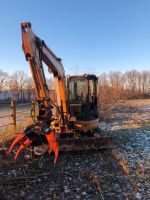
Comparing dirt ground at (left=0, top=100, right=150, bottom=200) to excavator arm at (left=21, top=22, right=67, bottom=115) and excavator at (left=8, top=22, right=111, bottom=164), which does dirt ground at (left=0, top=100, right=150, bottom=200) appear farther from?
excavator arm at (left=21, top=22, right=67, bottom=115)

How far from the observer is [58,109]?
781 cm

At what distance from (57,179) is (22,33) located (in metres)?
3.38

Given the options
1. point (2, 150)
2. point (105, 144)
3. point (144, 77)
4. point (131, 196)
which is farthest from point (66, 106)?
point (144, 77)

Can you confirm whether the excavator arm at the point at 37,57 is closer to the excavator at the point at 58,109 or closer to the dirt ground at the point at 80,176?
the excavator at the point at 58,109

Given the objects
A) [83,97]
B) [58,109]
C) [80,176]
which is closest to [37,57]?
[58,109]


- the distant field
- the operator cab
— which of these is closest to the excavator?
the operator cab

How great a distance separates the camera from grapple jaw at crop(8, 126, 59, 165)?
5070 mm

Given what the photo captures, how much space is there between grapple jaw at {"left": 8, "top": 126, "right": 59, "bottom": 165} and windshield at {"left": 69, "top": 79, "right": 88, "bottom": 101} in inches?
113

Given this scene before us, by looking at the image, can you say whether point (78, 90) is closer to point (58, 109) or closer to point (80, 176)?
point (58, 109)

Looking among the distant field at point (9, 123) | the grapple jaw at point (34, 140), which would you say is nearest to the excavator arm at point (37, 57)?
the grapple jaw at point (34, 140)

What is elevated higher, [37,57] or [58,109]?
[37,57]

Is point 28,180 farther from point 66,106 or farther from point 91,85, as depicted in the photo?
point 91,85

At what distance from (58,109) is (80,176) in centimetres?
286

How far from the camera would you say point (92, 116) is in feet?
28.8
